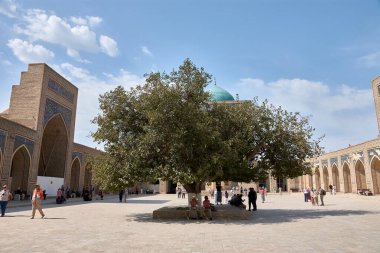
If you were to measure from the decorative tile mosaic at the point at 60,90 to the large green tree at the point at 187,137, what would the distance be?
16173 millimetres

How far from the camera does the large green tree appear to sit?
1295 centimetres

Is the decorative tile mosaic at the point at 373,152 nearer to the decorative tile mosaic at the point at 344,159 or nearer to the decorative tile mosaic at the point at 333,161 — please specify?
the decorative tile mosaic at the point at 344,159

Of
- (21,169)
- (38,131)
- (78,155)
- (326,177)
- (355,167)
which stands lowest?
(21,169)

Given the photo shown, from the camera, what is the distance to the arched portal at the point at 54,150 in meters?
31.4

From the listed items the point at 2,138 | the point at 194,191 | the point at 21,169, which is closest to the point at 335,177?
the point at 194,191

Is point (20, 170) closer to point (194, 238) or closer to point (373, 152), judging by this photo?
point (194, 238)

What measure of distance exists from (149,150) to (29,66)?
19.7 m

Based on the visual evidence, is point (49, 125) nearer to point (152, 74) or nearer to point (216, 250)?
point (152, 74)

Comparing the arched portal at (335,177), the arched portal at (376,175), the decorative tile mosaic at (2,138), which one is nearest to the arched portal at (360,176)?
the arched portal at (376,175)

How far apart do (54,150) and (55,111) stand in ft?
15.6

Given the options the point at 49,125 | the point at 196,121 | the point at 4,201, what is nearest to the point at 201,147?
the point at 196,121

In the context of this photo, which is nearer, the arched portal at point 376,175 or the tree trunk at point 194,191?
the tree trunk at point 194,191

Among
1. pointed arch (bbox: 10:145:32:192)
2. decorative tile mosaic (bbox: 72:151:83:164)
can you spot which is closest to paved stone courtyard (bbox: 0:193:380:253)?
pointed arch (bbox: 10:145:32:192)

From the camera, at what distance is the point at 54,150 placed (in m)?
32.1
